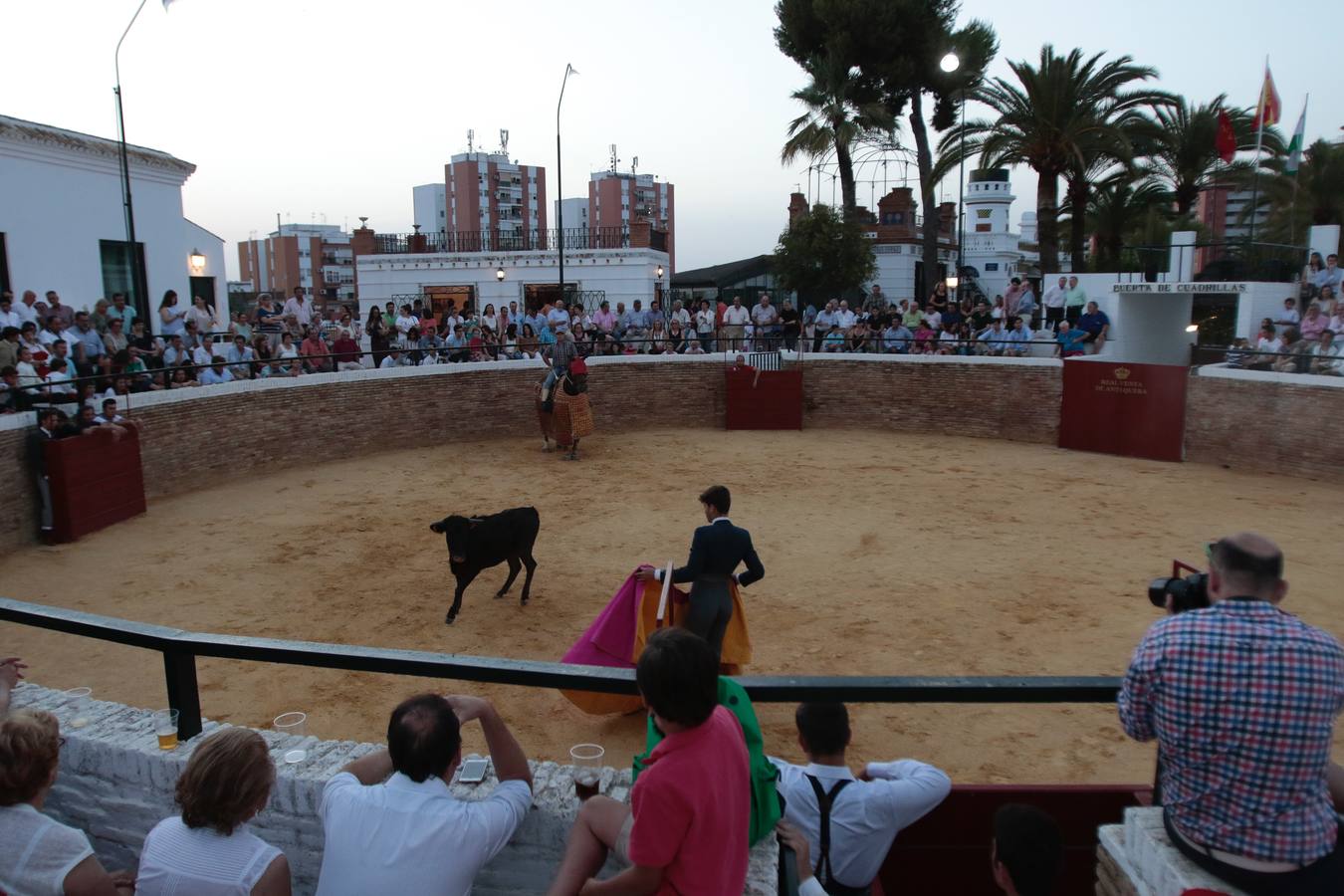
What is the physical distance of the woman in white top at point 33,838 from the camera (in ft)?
8.59

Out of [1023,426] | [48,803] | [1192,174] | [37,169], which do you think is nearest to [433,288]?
[37,169]

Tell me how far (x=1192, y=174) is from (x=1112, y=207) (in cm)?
259

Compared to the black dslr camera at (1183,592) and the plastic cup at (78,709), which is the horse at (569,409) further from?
the black dslr camera at (1183,592)

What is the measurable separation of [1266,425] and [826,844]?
15185 mm

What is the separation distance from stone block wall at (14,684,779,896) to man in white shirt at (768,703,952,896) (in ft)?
1.41

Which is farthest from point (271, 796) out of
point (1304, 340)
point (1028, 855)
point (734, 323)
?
point (734, 323)

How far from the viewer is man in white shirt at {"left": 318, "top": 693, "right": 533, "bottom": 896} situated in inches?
97.1

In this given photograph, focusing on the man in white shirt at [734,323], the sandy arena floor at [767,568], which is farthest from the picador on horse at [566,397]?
the man in white shirt at [734,323]

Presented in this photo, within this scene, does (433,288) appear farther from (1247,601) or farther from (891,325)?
(1247,601)

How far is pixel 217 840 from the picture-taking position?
2.54 meters

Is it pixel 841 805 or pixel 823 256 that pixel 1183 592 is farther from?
pixel 823 256

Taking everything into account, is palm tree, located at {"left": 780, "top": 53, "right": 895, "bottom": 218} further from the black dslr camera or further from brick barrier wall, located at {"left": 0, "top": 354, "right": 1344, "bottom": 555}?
the black dslr camera

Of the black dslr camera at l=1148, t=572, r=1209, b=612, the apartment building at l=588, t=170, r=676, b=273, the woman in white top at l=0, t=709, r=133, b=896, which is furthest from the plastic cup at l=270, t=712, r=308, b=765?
the apartment building at l=588, t=170, r=676, b=273

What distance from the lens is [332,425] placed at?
17000 millimetres
